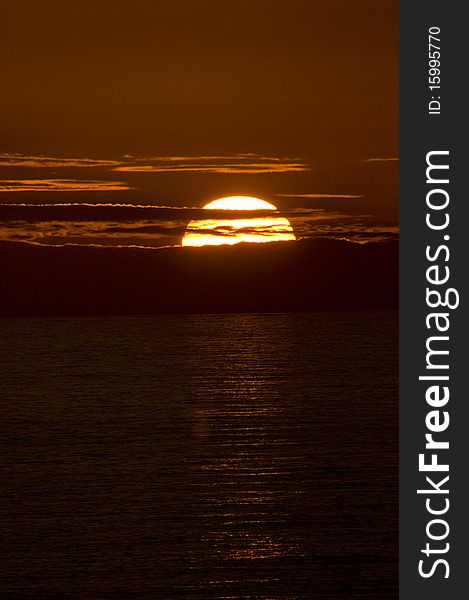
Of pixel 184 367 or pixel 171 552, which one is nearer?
pixel 171 552

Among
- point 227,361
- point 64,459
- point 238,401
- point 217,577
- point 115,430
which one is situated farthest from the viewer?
point 227,361

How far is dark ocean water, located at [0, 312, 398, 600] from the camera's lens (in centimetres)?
3306

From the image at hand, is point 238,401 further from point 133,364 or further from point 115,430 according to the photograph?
point 133,364

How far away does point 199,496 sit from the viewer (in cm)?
4619

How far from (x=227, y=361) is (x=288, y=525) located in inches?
4874

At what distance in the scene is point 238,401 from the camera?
9538cm

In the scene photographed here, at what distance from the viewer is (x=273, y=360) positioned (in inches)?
6614

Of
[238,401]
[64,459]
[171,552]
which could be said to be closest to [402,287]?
[171,552]

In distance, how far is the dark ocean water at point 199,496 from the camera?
33062mm

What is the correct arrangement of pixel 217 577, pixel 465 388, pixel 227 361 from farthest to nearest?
pixel 227 361 → pixel 217 577 → pixel 465 388

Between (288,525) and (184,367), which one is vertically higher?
(184,367)

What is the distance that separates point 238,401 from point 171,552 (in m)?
59.3

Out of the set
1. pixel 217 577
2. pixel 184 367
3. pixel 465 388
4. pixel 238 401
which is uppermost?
pixel 184 367

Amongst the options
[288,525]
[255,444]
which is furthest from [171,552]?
[255,444]
